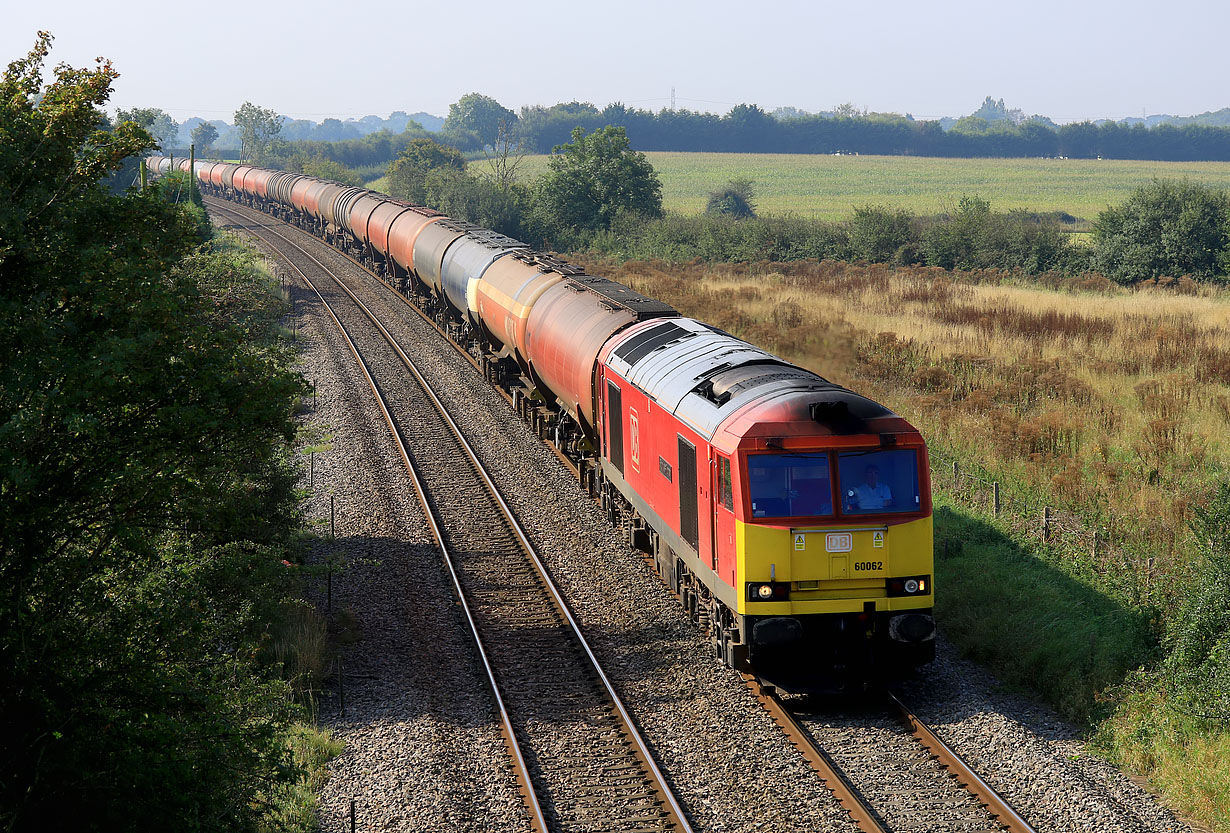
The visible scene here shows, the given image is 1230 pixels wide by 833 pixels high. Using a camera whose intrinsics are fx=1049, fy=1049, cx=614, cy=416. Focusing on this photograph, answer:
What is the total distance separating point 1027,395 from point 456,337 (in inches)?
762

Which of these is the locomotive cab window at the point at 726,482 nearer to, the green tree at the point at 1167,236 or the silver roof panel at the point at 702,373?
the silver roof panel at the point at 702,373

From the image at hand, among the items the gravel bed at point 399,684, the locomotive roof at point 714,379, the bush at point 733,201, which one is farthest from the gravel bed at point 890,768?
the bush at point 733,201

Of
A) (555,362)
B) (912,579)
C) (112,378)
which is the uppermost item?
(112,378)

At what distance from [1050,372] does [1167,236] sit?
922 inches

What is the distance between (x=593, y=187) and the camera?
218ft

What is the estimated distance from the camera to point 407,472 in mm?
22969

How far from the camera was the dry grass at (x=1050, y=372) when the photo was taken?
18172 millimetres

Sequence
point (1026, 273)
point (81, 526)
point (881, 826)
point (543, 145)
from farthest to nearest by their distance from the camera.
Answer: point (543, 145), point (1026, 273), point (881, 826), point (81, 526)

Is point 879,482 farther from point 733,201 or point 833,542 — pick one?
point 733,201

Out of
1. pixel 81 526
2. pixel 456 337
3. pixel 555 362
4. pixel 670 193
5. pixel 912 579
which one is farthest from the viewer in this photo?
pixel 670 193

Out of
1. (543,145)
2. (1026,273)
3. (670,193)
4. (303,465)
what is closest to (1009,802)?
(303,465)

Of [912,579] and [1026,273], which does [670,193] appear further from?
[912,579]

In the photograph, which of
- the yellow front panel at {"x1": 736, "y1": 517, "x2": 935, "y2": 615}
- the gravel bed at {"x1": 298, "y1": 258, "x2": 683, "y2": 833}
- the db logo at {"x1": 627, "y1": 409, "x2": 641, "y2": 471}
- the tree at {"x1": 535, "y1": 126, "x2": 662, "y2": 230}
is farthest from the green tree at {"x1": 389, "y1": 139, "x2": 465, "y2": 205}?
the yellow front panel at {"x1": 736, "y1": 517, "x2": 935, "y2": 615}

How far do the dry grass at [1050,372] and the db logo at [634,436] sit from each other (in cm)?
717
